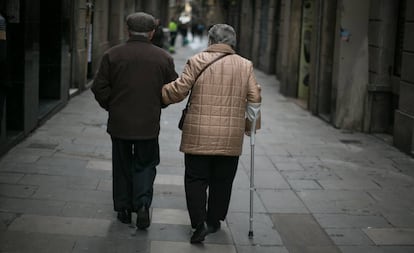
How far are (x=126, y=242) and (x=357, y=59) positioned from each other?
7.37 metres

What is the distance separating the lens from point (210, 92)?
5496 mm

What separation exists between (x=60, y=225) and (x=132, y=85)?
4.49ft

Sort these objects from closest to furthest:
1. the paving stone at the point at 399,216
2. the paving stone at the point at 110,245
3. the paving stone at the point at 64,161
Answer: the paving stone at the point at 110,245 < the paving stone at the point at 399,216 < the paving stone at the point at 64,161

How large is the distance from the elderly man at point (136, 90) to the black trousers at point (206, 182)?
405 mm

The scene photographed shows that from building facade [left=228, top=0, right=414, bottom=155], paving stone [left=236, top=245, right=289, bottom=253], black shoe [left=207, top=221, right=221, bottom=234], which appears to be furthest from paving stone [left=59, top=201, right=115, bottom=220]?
building facade [left=228, top=0, right=414, bottom=155]

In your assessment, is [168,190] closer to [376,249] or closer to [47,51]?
[376,249]

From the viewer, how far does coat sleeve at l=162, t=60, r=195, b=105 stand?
5.49 m

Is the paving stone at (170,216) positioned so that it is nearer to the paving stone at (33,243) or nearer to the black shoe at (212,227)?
the black shoe at (212,227)

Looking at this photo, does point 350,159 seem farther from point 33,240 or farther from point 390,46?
point 33,240

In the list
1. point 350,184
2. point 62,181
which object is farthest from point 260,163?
point 62,181

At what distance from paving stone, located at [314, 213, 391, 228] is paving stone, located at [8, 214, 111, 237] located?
2016 millimetres

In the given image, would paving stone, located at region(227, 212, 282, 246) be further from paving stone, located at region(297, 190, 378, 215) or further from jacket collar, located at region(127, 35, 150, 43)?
jacket collar, located at region(127, 35, 150, 43)

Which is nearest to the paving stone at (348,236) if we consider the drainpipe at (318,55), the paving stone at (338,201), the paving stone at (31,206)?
the paving stone at (338,201)

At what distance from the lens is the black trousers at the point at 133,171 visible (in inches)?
228
